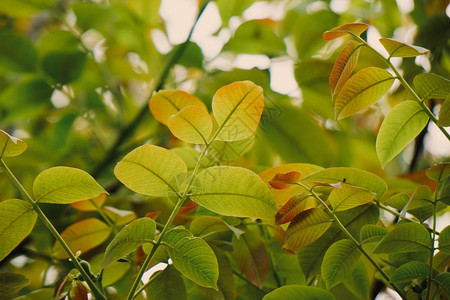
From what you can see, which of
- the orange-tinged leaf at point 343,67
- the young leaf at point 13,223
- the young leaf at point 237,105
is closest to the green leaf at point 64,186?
the young leaf at point 13,223

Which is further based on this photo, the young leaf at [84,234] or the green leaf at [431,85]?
the young leaf at [84,234]

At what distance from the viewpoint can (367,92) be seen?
482 mm

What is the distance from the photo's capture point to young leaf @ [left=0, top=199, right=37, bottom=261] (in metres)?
0.45

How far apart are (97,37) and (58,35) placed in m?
0.49

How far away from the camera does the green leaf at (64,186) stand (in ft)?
1.46

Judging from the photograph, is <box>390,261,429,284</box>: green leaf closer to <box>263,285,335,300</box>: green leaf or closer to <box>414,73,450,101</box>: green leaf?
<box>263,285,335,300</box>: green leaf

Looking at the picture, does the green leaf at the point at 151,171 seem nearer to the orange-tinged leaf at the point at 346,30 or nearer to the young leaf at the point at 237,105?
the young leaf at the point at 237,105

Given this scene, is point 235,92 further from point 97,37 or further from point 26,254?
point 97,37

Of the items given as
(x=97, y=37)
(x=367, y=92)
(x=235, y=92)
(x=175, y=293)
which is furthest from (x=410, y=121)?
(x=97, y=37)

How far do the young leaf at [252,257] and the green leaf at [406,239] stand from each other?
135mm

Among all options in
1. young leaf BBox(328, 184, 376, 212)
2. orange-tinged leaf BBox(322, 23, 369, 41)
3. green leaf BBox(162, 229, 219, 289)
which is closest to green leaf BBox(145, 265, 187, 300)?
green leaf BBox(162, 229, 219, 289)

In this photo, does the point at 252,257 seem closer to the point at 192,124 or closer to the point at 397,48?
the point at 192,124

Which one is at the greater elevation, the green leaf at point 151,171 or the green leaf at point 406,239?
the green leaf at point 151,171

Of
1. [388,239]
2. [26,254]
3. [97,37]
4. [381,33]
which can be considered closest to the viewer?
[388,239]
